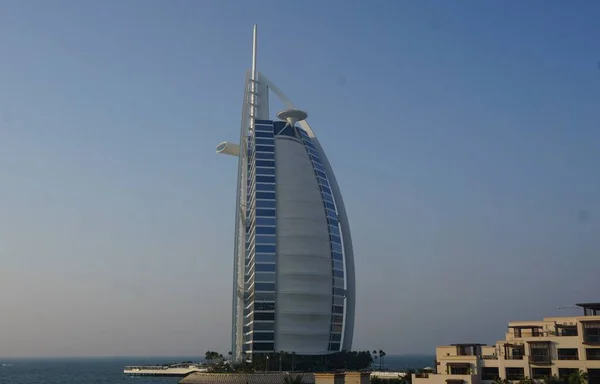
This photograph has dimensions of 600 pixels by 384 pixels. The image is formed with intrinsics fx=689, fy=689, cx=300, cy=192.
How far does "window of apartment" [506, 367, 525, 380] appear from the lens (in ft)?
253

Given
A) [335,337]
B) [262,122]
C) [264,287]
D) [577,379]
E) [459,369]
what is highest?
[262,122]

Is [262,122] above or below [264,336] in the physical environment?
above

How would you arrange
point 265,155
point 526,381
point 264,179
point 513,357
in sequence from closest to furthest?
point 526,381
point 513,357
point 264,179
point 265,155

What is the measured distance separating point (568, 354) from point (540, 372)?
→ 144 inches

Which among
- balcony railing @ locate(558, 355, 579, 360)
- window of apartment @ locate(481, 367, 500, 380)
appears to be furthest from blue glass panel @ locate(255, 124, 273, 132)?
balcony railing @ locate(558, 355, 579, 360)

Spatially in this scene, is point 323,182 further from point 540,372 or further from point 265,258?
point 540,372

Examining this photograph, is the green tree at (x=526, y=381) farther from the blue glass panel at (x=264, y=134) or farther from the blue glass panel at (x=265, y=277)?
the blue glass panel at (x=264, y=134)

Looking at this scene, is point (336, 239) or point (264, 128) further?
point (264, 128)

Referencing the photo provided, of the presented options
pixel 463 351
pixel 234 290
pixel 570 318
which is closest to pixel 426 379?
pixel 463 351

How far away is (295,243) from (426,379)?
62.1 meters

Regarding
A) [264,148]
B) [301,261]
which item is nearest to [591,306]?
[301,261]

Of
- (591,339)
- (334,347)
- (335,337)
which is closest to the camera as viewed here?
(591,339)

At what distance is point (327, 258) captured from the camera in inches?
5694

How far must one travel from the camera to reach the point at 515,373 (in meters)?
77.6
